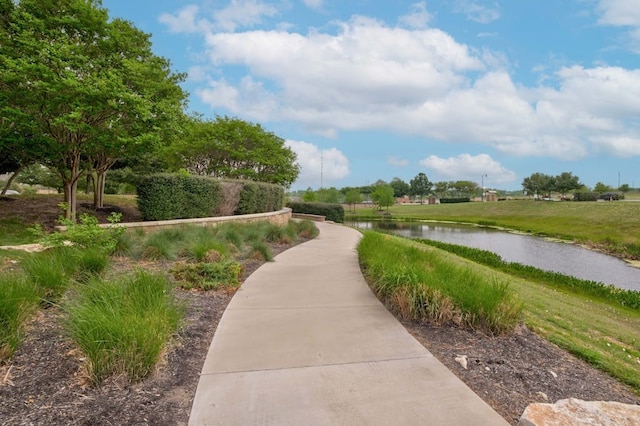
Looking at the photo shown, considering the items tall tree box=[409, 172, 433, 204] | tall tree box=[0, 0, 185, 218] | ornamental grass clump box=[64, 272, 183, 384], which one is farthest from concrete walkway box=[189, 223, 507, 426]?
tall tree box=[409, 172, 433, 204]

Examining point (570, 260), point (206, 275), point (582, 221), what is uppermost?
point (206, 275)

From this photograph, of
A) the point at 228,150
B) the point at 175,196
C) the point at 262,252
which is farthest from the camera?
the point at 228,150

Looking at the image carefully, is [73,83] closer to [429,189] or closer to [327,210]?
[327,210]

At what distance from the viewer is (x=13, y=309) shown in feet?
11.2

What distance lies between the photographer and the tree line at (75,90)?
9.48m

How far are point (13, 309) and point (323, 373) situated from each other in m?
2.94

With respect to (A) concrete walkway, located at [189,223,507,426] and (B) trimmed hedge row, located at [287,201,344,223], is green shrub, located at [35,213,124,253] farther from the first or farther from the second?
(B) trimmed hedge row, located at [287,201,344,223]

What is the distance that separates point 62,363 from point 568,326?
6.97 m

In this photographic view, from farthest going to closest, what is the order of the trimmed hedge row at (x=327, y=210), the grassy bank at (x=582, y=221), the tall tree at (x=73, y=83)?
the trimmed hedge row at (x=327, y=210) → the grassy bank at (x=582, y=221) → the tall tree at (x=73, y=83)

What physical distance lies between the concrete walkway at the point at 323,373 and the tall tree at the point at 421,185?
118290mm

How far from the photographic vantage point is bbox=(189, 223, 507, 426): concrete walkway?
2.63m

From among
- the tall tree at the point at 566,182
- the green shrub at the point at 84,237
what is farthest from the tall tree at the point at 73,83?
the tall tree at the point at 566,182

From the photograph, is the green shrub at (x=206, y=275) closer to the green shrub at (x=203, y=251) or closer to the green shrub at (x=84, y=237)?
the green shrub at (x=203, y=251)

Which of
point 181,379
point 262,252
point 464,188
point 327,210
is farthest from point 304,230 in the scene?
point 464,188
